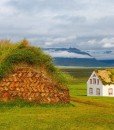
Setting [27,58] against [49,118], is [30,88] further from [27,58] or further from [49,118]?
[49,118]

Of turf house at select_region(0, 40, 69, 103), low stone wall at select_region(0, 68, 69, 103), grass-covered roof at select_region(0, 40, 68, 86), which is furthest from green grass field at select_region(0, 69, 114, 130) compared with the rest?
grass-covered roof at select_region(0, 40, 68, 86)

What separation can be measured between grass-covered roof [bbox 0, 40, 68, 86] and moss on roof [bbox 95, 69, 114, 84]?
6491cm

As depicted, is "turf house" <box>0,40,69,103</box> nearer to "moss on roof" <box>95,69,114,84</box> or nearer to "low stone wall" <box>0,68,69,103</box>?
"low stone wall" <box>0,68,69,103</box>

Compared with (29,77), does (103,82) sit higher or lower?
higher

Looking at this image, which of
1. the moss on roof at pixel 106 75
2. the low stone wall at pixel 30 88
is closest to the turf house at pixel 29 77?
the low stone wall at pixel 30 88

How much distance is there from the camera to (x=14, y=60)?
31.1 metres

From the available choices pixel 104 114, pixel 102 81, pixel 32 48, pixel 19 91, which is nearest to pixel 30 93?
pixel 19 91

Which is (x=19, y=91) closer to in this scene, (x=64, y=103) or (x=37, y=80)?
(x=37, y=80)

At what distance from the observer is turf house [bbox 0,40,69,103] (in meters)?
30.5

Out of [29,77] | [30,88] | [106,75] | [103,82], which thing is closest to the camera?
[29,77]

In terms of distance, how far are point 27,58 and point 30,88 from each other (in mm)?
2219

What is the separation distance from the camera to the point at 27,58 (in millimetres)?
31406

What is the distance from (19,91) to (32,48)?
355 centimetres

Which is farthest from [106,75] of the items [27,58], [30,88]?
[30,88]
